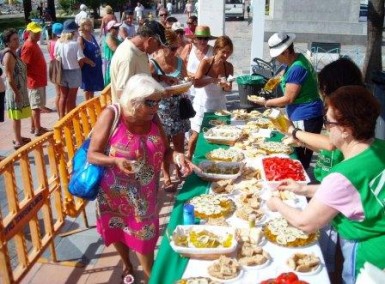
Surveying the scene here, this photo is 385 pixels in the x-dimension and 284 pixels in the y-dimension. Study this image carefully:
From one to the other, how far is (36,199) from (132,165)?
1.19 m

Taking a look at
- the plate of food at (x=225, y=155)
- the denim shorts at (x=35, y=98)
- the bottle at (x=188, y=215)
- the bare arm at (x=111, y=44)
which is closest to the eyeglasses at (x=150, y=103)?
the bottle at (x=188, y=215)

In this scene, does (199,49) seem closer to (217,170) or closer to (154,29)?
(154,29)

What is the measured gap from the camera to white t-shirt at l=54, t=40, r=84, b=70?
282 inches

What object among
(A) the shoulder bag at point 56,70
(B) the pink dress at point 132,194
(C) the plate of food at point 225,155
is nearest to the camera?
(B) the pink dress at point 132,194

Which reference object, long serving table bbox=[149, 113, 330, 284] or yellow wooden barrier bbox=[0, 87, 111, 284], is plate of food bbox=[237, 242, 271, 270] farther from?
yellow wooden barrier bbox=[0, 87, 111, 284]

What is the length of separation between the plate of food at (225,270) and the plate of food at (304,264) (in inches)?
10.9

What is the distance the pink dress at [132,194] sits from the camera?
2.86 meters

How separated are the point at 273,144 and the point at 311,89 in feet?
2.24

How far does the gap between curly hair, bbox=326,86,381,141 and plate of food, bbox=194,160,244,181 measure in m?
1.32

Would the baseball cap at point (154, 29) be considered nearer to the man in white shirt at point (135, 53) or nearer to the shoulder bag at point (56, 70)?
the man in white shirt at point (135, 53)

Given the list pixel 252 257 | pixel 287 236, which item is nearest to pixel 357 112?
pixel 287 236

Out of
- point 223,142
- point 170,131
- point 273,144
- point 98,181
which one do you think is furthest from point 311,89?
point 98,181

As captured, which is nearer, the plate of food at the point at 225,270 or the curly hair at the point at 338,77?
the plate of food at the point at 225,270

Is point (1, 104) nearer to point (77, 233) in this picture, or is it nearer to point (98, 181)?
point (77, 233)
